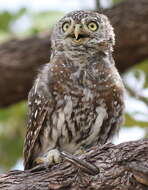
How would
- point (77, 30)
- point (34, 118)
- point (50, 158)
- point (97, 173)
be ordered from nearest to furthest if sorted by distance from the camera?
1. point (97, 173)
2. point (50, 158)
3. point (34, 118)
4. point (77, 30)

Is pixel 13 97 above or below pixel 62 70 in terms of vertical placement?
above

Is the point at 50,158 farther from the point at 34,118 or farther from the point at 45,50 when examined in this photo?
the point at 45,50

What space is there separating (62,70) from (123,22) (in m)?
2.56

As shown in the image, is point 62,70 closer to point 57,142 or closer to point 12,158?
point 57,142

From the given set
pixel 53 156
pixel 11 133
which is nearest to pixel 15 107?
pixel 11 133

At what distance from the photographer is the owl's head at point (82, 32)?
649 cm

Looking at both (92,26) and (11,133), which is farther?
(11,133)

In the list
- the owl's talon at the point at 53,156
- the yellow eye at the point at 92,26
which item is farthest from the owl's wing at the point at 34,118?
the yellow eye at the point at 92,26

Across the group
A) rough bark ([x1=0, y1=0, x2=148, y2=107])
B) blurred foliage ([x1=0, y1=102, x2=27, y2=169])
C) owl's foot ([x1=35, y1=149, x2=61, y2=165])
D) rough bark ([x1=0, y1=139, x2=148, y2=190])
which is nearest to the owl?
owl's foot ([x1=35, y1=149, x2=61, y2=165])

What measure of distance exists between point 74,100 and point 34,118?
1.47ft

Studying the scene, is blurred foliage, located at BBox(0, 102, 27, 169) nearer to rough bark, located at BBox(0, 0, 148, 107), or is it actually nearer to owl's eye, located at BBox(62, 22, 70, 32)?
rough bark, located at BBox(0, 0, 148, 107)

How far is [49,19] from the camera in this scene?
9.28 m

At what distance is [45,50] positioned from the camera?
29.0 feet

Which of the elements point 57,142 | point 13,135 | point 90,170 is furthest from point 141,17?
point 90,170
